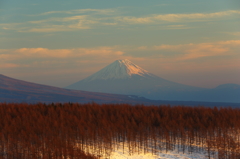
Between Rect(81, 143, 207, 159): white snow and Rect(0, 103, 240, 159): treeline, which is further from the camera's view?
Rect(81, 143, 207, 159): white snow

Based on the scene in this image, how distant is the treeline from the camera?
449 inches

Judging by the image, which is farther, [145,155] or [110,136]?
[110,136]

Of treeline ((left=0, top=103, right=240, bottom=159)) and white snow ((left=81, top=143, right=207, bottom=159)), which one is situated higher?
treeline ((left=0, top=103, right=240, bottom=159))

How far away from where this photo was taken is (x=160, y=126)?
14312 mm

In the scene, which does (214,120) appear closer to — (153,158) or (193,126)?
(193,126)

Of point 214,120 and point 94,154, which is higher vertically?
point 214,120

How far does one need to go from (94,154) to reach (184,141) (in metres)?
3.60

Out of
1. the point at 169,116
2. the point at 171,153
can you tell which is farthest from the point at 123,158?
the point at 169,116

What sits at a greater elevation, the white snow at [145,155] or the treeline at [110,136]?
the treeline at [110,136]

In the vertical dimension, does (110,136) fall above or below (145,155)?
above

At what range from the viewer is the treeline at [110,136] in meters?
11.4

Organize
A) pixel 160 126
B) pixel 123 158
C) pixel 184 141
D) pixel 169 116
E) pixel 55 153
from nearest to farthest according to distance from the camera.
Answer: pixel 55 153
pixel 123 158
pixel 184 141
pixel 160 126
pixel 169 116

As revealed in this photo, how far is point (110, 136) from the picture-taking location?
12.7 meters

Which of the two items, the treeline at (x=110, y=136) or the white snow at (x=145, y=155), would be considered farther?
the white snow at (x=145, y=155)
